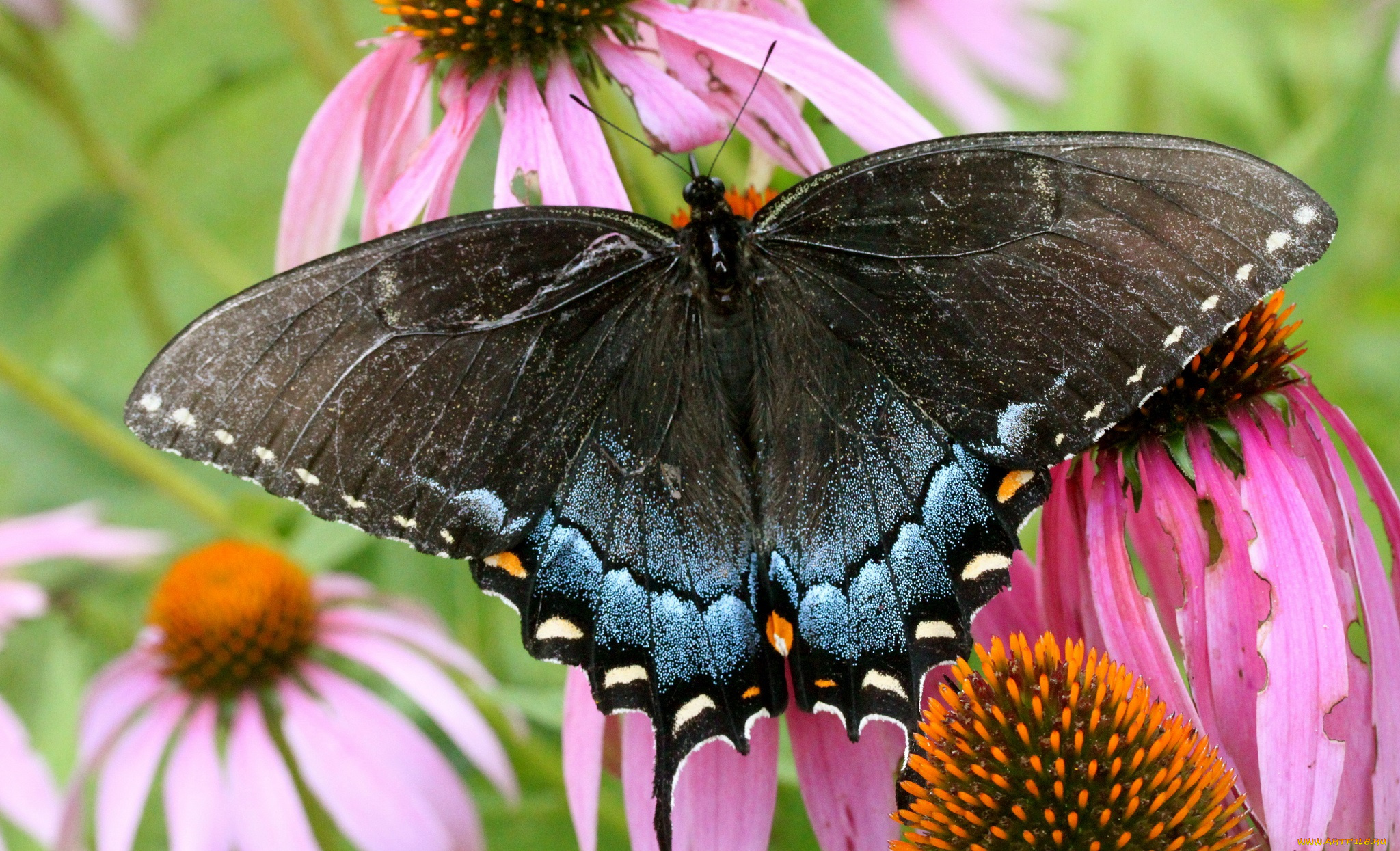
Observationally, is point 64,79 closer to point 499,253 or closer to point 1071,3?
point 499,253

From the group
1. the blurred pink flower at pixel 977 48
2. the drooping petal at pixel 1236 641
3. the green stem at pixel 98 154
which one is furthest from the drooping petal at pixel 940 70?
the drooping petal at pixel 1236 641

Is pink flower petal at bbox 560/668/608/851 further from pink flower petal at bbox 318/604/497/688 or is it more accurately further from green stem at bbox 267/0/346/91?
green stem at bbox 267/0/346/91

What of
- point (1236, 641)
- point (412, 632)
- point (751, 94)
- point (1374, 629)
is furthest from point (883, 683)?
point (412, 632)

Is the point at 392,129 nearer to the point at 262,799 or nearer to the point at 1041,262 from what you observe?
the point at 1041,262

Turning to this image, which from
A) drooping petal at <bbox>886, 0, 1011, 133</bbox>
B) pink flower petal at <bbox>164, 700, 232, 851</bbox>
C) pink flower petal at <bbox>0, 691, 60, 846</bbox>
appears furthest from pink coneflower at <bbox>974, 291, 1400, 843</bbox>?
drooping petal at <bbox>886, 0, 1011, 133</bbox>

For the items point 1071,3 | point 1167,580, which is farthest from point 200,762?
point 1071,3

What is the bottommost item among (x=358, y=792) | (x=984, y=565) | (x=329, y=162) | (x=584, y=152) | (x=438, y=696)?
(x=984, y=565)
